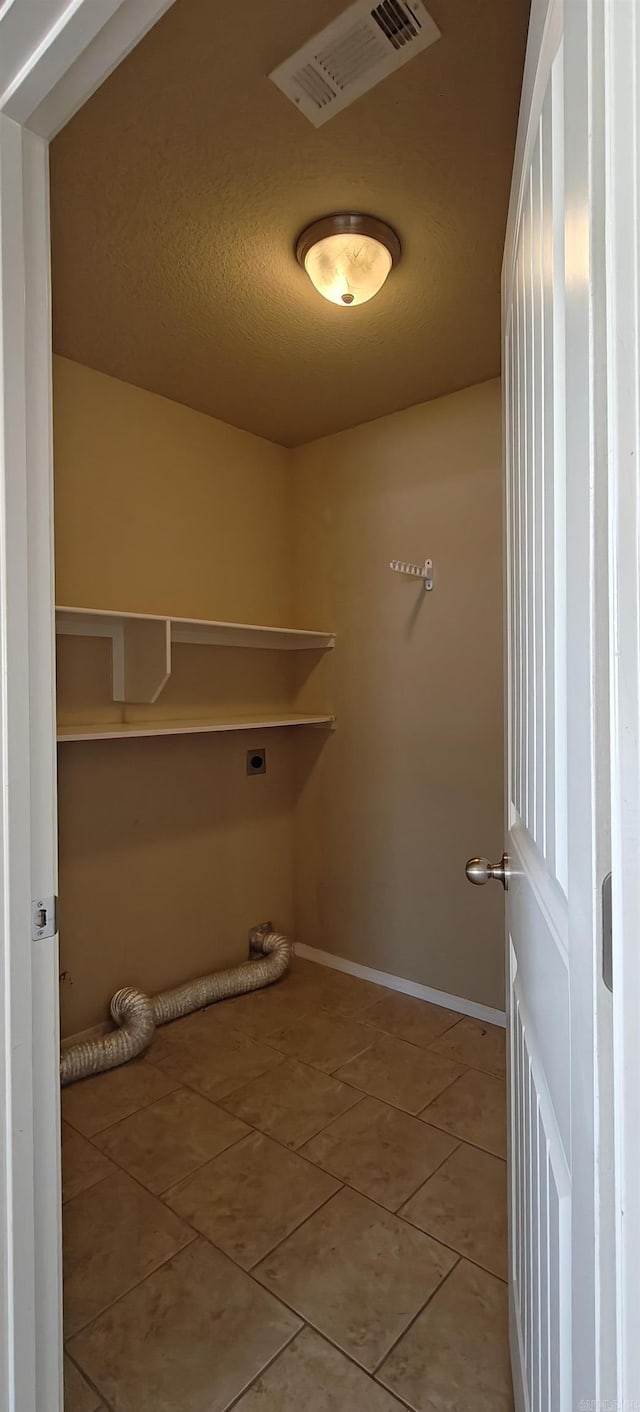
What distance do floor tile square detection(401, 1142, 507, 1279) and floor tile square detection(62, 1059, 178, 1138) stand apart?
0.91m

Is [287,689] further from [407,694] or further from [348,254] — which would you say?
[348,254]

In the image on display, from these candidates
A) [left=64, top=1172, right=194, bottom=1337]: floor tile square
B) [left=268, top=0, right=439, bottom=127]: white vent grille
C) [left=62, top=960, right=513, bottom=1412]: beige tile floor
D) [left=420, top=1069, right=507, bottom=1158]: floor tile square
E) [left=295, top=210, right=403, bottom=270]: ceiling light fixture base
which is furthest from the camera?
[left=420, top=1069, right=507, bottom=1158]: floor tile square

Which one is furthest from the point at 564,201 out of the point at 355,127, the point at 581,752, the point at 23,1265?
the point at 23,1265

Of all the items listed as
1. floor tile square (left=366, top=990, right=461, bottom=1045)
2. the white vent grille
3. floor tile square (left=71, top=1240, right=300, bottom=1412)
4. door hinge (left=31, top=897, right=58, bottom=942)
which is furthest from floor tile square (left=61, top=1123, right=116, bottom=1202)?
the white vent grille

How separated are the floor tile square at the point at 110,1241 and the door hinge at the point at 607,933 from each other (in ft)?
5.25

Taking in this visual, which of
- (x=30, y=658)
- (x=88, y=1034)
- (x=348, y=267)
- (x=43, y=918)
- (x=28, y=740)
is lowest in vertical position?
(x=88, y=1034)

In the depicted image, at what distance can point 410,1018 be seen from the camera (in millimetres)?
2555

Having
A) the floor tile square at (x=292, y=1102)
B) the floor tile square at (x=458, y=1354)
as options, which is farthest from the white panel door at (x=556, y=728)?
the floor tile square at (x=292, y=1102)

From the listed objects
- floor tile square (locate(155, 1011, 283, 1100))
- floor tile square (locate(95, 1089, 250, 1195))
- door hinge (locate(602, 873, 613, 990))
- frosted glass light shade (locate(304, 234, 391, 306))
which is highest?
frosted glass light shade (locate(304, 234, 391, 306))

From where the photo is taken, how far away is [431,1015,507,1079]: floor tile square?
7.34ft

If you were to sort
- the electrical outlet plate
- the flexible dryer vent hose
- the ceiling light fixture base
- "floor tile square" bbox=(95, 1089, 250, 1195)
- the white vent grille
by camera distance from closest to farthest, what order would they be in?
the white vent grille < the ceiling light fixture base < "floor tile square" bbox=(95, 1089, 250, 1195) < the flexible dryer vent hose < the electrical outlet plate

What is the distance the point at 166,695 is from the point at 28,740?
1.72 metres

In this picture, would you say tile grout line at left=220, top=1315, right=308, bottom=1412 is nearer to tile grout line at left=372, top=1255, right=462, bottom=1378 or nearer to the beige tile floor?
the beige tile floor

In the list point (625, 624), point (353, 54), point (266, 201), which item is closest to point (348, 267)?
point (266, 201)
